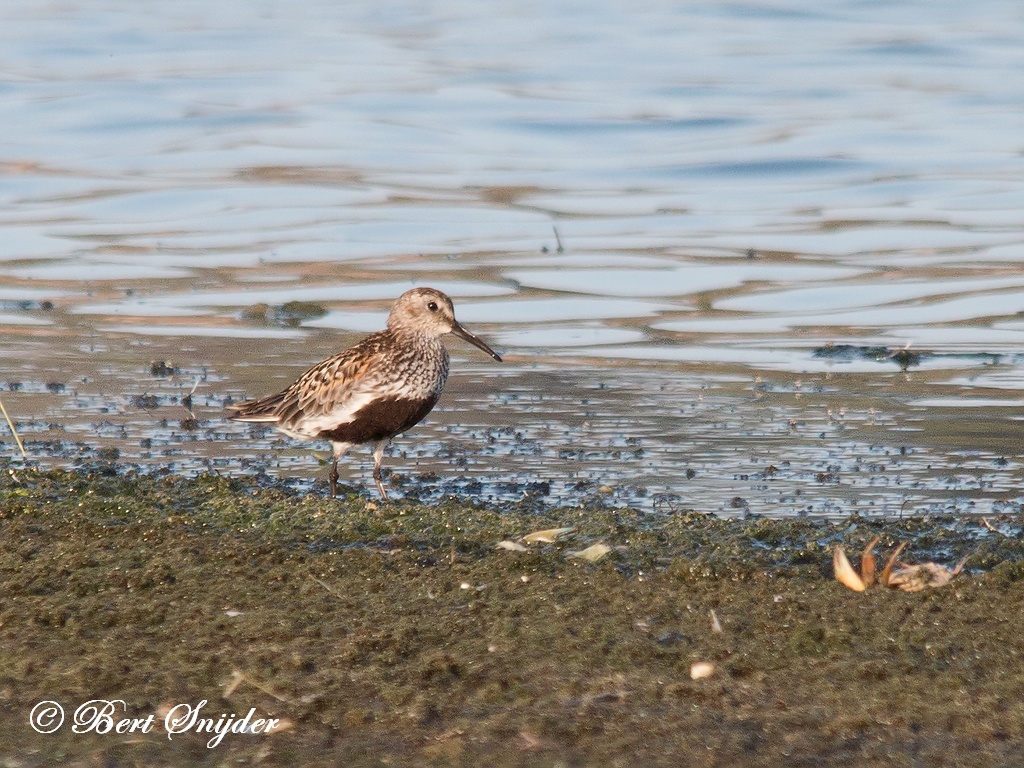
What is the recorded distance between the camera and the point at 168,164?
21234mm

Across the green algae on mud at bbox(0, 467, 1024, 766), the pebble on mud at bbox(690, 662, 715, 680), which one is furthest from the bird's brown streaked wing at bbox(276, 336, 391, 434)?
the pebble on mud at bbox(690, 662, 715, 680)

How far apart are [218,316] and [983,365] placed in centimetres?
581

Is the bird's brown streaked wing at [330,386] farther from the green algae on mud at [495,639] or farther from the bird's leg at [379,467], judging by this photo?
the green algae on mud at [495,639]

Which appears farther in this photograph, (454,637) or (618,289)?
(618,289)

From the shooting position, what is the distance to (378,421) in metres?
8.49

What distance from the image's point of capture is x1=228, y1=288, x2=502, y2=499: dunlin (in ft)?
27.9

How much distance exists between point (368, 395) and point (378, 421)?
142 millimetres

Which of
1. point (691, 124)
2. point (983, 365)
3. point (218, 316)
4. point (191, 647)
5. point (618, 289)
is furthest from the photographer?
point (691, 124)

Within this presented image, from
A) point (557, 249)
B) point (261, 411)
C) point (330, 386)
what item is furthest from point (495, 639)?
point (557, 249)

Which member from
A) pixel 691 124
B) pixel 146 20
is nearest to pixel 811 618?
pixel 691 124

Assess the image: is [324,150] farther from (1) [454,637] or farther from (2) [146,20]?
(1) [454,637]

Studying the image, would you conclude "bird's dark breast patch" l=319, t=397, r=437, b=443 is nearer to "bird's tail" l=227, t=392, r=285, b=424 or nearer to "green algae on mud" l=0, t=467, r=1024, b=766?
"bird's tail" l=227, t=392, r=285, b=424

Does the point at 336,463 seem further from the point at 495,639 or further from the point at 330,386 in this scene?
the point at 495,639

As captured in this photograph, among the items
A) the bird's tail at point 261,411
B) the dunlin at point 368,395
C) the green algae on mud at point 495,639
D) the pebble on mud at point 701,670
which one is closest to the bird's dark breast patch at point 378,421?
the dunlin at point 368,395
